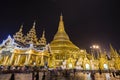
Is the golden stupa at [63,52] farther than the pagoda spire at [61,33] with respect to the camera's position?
No

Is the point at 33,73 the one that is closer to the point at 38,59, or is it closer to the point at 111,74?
the point at 38,59

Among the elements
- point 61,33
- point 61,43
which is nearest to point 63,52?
point 61,43

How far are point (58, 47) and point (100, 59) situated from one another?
45.1ft

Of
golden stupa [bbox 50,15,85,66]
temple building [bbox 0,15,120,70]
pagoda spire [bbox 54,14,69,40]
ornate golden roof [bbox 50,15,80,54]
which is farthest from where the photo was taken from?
pagoda spire [bbox 54,14,69,40]

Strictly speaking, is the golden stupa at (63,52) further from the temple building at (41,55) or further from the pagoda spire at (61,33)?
the pagoda spire at (61,33)

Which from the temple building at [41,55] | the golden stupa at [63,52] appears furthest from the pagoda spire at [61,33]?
the golden stupa at [63,52]

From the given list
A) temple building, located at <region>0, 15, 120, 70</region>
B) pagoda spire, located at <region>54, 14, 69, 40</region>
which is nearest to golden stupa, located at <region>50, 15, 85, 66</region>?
temple building, located at <region>0, 15, 120, 70</region>

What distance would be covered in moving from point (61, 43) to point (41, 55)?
21.2 m

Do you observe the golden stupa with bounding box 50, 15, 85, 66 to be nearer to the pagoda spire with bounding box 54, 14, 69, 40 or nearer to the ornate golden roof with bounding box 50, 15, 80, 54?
the ornate golden roof with bounding box 50, 15, 80, 54

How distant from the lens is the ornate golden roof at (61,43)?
37.8 meters

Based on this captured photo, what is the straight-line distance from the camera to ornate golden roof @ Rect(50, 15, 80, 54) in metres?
37.8

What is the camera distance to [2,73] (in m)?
13.0

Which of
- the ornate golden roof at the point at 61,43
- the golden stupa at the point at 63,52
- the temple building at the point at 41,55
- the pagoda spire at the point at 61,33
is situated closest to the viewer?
the temple building at the point at 41,55

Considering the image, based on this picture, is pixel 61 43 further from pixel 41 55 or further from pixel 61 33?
pixel 41 55
